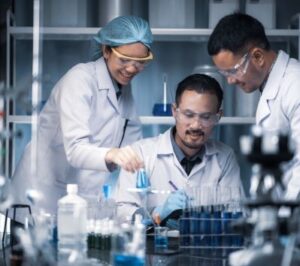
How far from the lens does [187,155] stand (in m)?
3.47

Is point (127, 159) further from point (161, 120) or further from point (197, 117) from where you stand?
point (161, 120)

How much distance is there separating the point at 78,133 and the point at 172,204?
472 millimetres

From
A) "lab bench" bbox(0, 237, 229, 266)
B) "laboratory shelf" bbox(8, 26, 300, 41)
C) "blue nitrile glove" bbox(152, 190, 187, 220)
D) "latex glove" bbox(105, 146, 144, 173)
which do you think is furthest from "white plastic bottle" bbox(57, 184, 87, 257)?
"laboratory shelf" bbox(8, 26, 300, 41)

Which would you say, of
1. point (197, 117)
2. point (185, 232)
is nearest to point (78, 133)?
point (197, 117)

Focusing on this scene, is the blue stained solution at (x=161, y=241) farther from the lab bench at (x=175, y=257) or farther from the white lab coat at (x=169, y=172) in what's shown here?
the white lab coat at (x=169, y=172)

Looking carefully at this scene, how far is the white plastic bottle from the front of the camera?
6.99 ft

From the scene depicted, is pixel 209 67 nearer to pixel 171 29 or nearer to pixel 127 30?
pixel 171 29

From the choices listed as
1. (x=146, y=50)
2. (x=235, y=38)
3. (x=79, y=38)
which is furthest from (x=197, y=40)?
(x=235, y=38)

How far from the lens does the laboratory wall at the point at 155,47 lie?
4070 mm

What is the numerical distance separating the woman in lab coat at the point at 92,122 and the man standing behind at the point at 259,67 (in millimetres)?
404

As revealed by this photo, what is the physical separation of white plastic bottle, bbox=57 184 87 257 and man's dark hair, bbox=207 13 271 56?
837 millimetres

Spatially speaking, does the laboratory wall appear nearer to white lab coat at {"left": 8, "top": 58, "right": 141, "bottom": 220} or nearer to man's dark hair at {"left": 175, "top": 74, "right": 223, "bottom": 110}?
white lab coat at {"left": 8, "top": 58, "right": 141, "bottom": 220}

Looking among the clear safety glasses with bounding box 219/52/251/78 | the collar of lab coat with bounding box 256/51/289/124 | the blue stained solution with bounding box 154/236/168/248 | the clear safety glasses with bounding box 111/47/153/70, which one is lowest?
the blue stained solution with bounding box 154/236/168/248

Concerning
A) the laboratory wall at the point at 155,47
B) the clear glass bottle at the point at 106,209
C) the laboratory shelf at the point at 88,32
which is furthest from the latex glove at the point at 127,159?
the laboratory shelf at the point at 88,32
